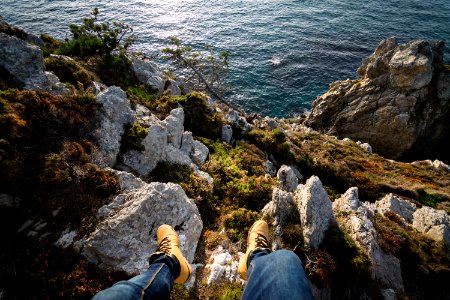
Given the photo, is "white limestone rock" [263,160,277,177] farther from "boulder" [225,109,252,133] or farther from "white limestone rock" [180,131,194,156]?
"white limestone rock" [180,131,194,156]

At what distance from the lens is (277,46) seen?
56906 mm

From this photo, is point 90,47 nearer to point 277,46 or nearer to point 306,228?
point 306,228

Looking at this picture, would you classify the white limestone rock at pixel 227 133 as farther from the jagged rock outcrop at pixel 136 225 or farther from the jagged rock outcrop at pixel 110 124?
the jagged rock outcrop at pixel 136 225

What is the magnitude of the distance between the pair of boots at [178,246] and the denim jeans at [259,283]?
575mm

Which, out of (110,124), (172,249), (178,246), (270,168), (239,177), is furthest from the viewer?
(270,168)

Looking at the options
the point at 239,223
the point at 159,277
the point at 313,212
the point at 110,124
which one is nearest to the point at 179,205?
the point at 239,223

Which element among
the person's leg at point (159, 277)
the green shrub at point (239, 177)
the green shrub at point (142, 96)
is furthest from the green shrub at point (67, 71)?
the person's leg at point (159, 277)

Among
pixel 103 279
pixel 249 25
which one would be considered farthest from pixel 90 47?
pixel 249 25

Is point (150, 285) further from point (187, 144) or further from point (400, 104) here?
point (400, 104)

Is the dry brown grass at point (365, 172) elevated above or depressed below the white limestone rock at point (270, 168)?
below

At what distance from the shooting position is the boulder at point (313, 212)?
412 inches

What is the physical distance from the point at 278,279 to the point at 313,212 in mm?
5743

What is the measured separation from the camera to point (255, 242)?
849cm

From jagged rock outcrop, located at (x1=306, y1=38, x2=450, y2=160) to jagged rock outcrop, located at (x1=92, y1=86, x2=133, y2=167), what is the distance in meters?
33.5
